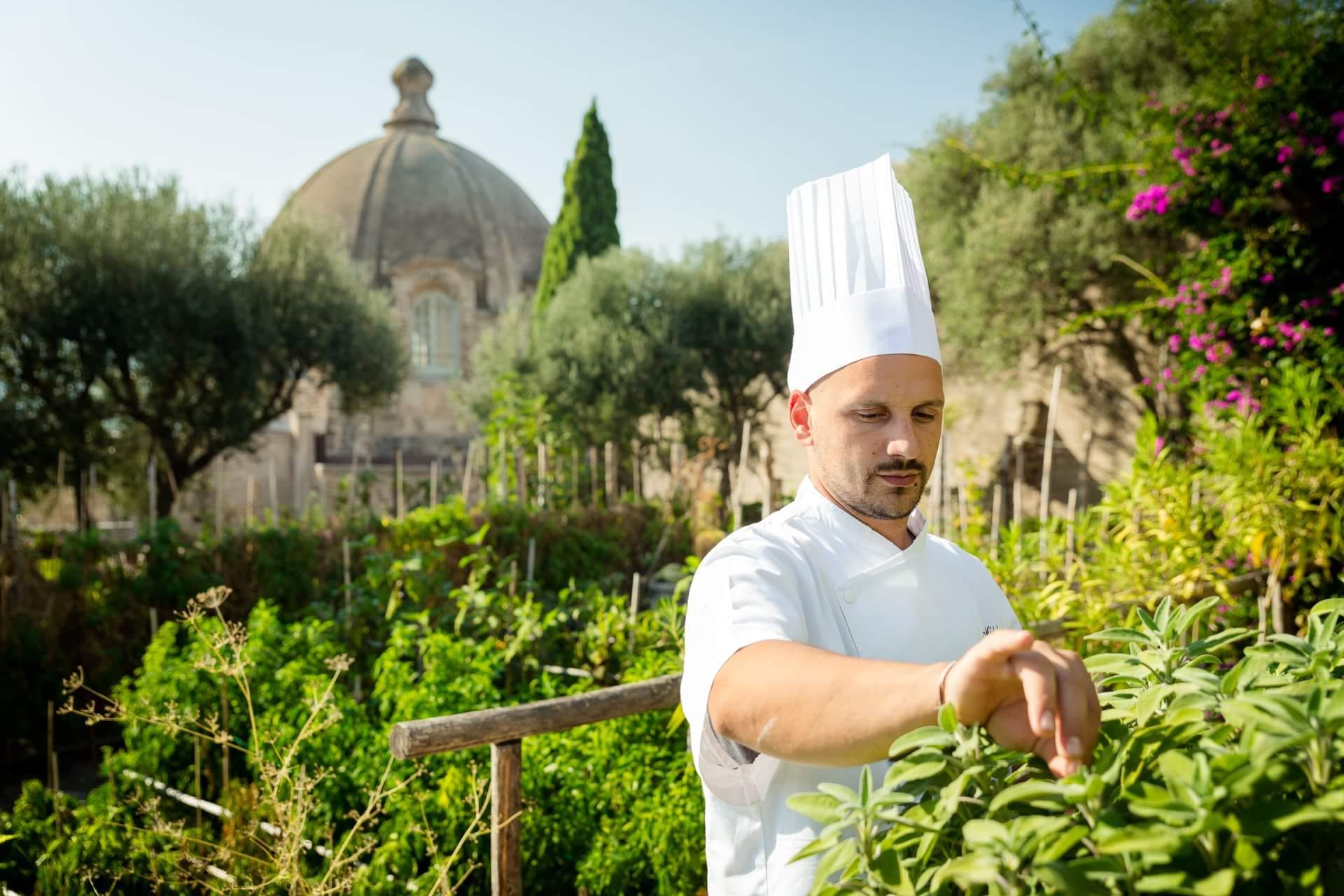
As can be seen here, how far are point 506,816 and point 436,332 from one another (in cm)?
2075

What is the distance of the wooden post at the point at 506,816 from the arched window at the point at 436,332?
796 inches

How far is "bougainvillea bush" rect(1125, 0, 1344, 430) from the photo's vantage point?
5.48 m

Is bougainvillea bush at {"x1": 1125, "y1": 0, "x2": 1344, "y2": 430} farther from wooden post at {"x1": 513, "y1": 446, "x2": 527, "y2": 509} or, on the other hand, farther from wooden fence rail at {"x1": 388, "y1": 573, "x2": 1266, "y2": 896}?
wooden post at {"x1": 513, "y1": 446, "x2": 527, "y2": 509}

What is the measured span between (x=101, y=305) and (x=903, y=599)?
12916 mm

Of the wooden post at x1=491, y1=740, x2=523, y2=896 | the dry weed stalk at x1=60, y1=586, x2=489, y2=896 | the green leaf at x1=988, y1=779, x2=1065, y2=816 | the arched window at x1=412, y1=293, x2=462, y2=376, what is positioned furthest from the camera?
the arched window at x1=412, y1=293, x2=462, y2=376

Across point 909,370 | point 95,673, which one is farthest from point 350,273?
point 909,370

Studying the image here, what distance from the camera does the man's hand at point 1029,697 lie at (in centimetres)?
72

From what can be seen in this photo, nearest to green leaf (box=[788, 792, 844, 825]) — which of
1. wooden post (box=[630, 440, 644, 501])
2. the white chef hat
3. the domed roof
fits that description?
the white chef hat

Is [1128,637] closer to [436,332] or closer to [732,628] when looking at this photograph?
[732,628]

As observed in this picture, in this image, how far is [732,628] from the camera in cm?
97

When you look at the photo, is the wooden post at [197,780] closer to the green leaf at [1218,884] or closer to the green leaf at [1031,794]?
the green leaf at [1031,794]

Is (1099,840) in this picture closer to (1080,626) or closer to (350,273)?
(1080,626)

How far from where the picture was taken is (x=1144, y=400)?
37.6 ft

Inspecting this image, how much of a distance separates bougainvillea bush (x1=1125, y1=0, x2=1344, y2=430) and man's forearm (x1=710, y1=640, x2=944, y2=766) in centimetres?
521
